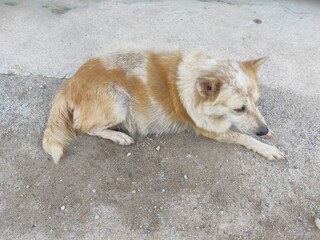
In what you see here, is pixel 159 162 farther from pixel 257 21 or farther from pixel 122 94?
pixel 257 21

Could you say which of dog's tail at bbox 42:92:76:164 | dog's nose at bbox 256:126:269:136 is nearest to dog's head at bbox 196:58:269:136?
dog's nose at bbox 256:126:269:136

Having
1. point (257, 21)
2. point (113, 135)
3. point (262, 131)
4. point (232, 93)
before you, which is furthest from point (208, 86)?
point (257, 21)

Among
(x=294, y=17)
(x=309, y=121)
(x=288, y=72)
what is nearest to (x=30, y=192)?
(x=309, y=121)

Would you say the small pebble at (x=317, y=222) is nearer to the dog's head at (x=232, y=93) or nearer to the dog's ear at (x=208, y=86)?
the dog's head at (x=232, y=93)

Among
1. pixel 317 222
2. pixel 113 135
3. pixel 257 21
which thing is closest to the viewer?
pixel 317 222

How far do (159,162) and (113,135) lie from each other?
1.51 ft

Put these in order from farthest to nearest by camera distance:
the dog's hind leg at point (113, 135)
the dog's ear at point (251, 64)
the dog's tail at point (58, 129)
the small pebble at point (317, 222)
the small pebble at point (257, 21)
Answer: the small pebble at point (257, 21) < the dog's hind leg at point (113, 135) < the dog's tail at point (58, 129) < the dog's ear at point (251, 64) < the small pebble at point (317, 222)

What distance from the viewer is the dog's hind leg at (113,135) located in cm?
359

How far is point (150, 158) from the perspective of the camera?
11.5 feet

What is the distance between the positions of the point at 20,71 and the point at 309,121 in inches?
111

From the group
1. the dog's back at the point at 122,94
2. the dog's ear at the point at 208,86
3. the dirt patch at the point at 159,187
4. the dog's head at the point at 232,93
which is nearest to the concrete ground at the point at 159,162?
the dirt patch at the point at 159,187

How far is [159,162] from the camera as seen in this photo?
11.4 ft

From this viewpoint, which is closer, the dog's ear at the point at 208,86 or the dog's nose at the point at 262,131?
the dog's ear at the point at 208,86

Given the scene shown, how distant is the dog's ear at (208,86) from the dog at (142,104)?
12cm
